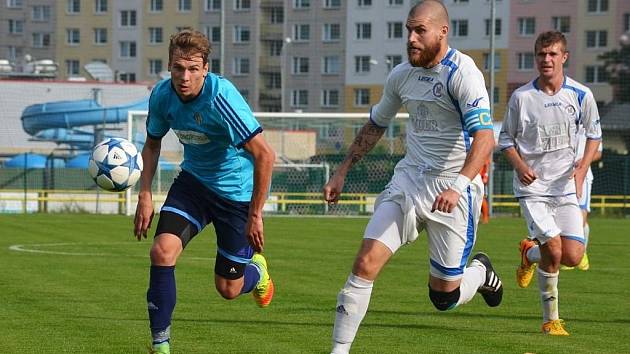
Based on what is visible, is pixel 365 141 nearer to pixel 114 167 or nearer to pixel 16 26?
pixel 114 167

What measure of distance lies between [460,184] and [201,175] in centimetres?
200

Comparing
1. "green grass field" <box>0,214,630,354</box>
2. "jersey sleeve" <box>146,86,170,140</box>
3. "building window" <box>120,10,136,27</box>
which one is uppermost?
"building window" <box>120,10,136,27</box>

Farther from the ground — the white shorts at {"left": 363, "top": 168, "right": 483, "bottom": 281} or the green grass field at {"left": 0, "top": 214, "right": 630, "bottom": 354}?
the white shorts at {"left": 363, "top": 168, "right": 483, "bottom": 281}

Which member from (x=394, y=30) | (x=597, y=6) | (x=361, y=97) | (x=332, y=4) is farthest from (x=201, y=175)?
(x=332, y=4)

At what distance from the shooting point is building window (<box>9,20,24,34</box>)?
11012 cm

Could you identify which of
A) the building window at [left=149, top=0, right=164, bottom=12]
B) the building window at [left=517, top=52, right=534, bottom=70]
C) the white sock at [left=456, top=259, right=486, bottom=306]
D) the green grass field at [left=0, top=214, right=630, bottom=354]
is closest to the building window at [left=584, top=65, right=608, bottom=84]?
the building window at [left=517, top=52, right=534, bottom=70]

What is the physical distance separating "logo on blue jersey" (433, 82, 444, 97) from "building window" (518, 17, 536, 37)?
73.4 m

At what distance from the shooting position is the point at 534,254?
36.3 feet

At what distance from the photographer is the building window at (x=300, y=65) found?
274 feet

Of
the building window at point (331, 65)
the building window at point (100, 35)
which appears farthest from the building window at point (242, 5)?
the building window at point (100, 35)

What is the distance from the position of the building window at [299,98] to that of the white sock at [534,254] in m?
69.3

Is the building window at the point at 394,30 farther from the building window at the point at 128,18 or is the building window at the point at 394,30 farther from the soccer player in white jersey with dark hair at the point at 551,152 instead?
the soccer player in white jersey with dark hair at the point at 551,152

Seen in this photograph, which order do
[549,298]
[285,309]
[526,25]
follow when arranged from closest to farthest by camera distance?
[549,298] → [285,309] → [526,25]

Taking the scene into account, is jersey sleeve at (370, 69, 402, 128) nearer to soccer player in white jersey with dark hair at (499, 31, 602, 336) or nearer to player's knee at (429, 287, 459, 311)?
player's knee at (429, 287, 459, 311)
